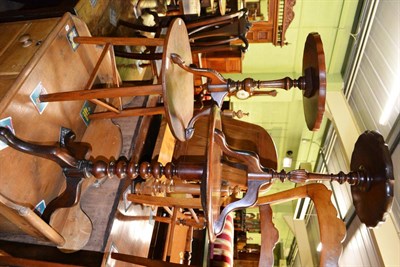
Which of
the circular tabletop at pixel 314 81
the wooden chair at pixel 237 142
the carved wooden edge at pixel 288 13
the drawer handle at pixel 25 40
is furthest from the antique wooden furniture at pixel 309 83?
the carved wooden edge at pixel 288 13

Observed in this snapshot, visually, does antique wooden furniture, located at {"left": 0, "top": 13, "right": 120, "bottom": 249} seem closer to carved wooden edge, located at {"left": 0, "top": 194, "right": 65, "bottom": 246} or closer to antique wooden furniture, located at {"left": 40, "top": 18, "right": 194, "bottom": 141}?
carved wooden edge, located at {"left": 0, "top": 194, "right": 65, "bottom": 246}

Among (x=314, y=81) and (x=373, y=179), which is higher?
(x=314, y=81)

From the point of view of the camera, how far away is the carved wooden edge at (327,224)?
1.32 m

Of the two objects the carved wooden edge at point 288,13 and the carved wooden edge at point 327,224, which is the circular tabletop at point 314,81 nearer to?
the carved wooden edge at point 327,224

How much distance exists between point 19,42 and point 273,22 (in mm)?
2896

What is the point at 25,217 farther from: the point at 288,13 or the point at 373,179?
the point at 288,13

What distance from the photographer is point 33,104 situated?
131 cm

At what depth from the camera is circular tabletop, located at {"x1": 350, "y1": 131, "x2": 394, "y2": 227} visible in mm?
1165

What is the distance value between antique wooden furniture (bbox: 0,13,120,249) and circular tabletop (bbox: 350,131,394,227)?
1317 mm

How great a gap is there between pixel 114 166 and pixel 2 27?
1.15 m

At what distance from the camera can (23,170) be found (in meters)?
1.25

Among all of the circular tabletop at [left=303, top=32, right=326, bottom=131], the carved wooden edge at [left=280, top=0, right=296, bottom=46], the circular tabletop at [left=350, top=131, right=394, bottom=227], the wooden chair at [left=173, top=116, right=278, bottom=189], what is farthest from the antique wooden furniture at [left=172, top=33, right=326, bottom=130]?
the carved wooden edge at [left=280, top=0, right=296, bottom=46]

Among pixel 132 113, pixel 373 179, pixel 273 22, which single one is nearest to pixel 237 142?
pixel 132 113

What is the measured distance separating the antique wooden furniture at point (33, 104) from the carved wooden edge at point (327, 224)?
3.81 ft
